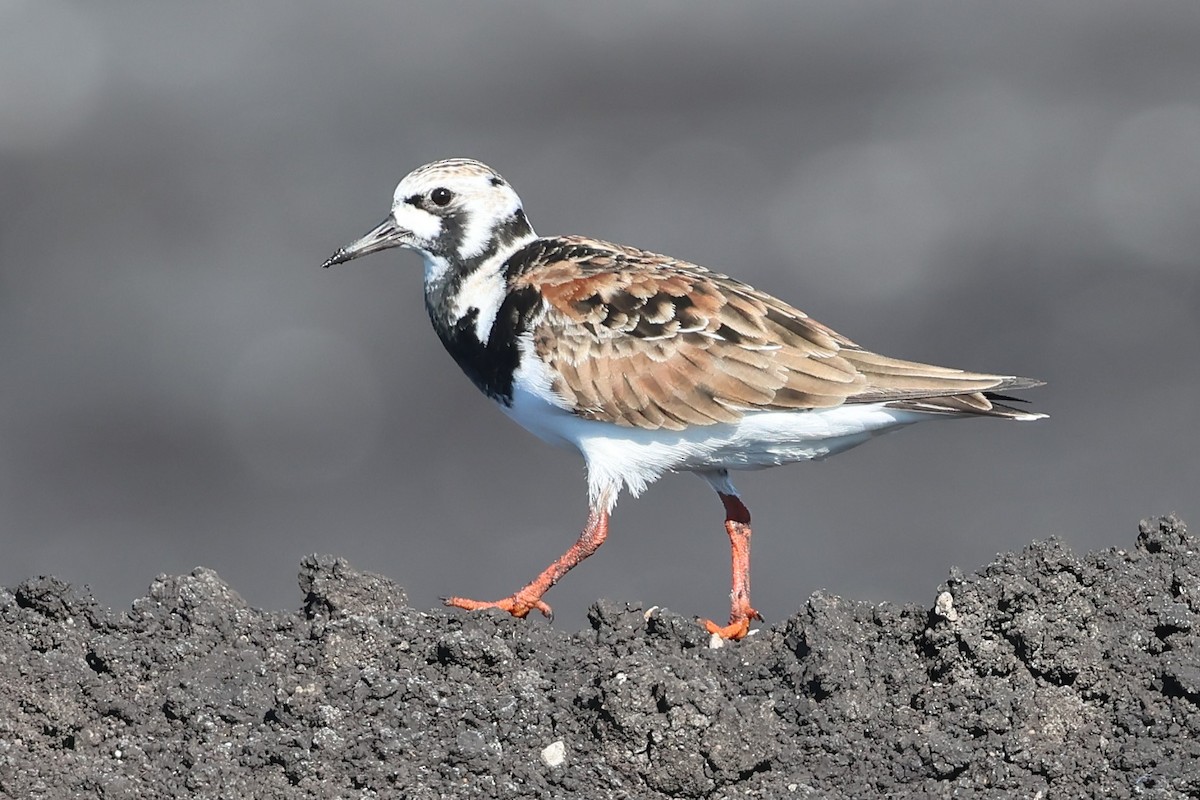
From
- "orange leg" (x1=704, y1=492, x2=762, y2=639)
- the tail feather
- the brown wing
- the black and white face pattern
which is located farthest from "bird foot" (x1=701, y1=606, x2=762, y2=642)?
the black and white face pattern

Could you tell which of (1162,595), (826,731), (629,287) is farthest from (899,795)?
(629,287)

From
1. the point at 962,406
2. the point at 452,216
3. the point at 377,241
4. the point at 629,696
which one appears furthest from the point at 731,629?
the point at 377,241

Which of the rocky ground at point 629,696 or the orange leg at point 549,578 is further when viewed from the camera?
the orange leg at point 549,578

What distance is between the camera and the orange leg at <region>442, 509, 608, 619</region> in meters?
8.71

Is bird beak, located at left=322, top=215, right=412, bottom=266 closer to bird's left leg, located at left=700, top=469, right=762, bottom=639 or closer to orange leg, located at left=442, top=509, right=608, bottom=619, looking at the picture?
orange leg, located at left=442, top=509, right=608, bottom=619

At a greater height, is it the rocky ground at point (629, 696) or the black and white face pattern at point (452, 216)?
the black and white face pattern at point (452, 216)

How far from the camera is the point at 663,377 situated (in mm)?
→ 8727

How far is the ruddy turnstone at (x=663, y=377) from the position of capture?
8.62 m

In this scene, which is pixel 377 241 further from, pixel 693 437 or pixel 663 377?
pixel 693 437

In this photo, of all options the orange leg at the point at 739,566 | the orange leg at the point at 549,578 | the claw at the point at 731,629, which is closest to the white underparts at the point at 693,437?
the orange leg at the point at 549,578

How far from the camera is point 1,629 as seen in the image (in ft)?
24.3

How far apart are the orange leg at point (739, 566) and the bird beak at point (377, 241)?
7.14 feet

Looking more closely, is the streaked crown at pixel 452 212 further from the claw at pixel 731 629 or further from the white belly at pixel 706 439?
the claw at pixel 731 629

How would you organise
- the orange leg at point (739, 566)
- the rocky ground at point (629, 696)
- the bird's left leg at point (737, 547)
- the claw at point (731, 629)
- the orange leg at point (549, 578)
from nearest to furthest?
the rocky ground at point (629, 696) → the claw at point (731, 629) → the orange leg at point (739, 566) → the bird's left leg at point (737, 547) → the orange leg at point (549, 578)
